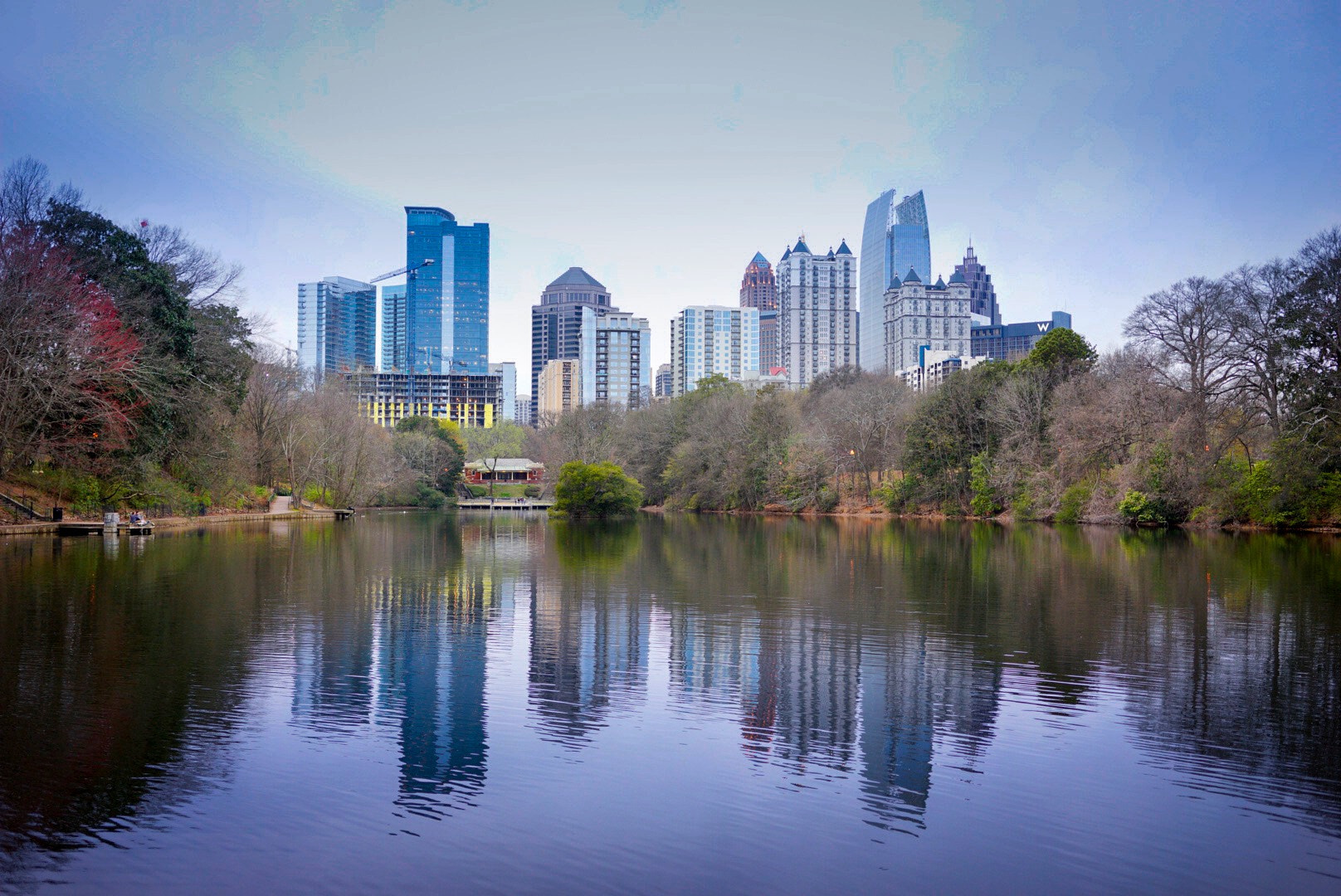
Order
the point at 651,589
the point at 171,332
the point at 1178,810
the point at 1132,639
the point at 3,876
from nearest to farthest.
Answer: the point at 3,876
the point at 1178,810
the point at 1132,639
the point at 651,589
the point at 171,332

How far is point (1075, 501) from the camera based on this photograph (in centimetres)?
5006

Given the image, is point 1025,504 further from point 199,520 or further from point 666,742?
point 666,742

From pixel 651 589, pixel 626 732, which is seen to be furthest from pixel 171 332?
pixel 626 732

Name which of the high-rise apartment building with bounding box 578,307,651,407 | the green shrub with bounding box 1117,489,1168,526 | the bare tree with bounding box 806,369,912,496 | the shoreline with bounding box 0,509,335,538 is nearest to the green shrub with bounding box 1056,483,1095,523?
the green shrub with bounding box 1117,489,1168,526

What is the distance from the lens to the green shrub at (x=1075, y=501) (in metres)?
49.4

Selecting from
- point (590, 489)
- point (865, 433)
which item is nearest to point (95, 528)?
point (590, 489)

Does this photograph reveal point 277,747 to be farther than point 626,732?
No

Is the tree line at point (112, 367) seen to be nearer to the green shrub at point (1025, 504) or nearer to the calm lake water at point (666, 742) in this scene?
the calm lake water at point (666, 742)

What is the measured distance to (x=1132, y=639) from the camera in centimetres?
1337

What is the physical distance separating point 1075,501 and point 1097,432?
16.1 feet

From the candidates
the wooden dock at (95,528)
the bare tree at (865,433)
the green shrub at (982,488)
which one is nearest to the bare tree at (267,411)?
the wooden dock at (95,528)

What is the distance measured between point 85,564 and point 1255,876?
23830 millimetres

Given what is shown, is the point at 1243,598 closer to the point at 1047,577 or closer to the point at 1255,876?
the point at 1047,577

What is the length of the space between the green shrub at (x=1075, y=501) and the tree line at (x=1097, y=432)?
4.2 inches
